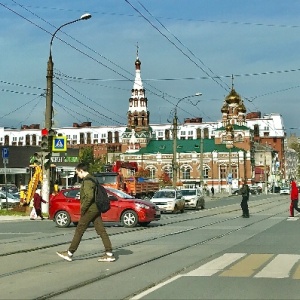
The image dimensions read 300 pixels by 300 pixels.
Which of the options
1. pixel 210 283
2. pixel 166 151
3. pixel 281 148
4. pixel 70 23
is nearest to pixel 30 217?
pixel 70 23

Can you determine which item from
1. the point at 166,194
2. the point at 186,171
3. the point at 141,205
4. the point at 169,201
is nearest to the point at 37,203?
the point at 141,205

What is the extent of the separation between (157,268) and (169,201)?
27.4 metres

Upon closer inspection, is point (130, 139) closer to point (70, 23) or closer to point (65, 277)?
point (70, 23)

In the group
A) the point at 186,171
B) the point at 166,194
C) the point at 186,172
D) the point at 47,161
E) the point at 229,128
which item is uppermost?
the point at 229,128

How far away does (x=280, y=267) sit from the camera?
512 inches

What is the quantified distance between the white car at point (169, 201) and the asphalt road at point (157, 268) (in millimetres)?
18875

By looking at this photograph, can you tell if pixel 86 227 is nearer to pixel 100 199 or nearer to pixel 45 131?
pixel 100 199

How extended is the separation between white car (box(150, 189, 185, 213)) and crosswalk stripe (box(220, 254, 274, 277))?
82.3 ft

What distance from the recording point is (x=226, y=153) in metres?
134

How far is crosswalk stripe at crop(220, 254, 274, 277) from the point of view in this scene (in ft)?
39.7

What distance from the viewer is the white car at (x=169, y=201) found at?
4034 centimetres

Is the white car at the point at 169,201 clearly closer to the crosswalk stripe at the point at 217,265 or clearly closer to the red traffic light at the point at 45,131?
the red traffic light at the point at 45,131

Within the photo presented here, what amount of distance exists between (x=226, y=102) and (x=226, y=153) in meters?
11.4

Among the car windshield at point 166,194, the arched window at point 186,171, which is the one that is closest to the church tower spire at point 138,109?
the arched window at point 186,171
